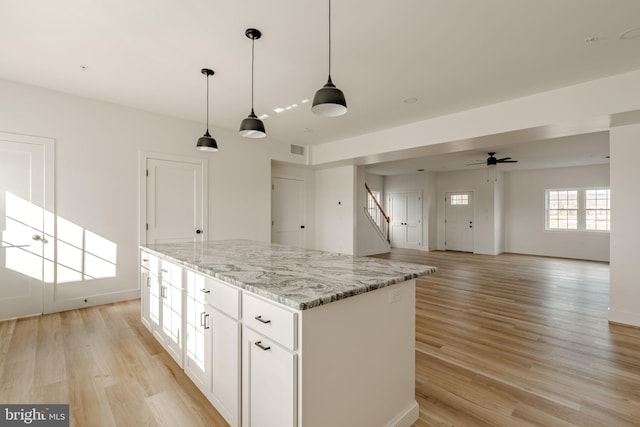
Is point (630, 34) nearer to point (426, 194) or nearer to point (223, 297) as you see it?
point (223, 297)

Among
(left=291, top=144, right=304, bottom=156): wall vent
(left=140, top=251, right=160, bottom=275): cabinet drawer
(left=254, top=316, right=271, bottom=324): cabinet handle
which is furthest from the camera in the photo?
(left=291, top=144, right=304, bottom=156): wall vent

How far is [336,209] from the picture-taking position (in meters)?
7.07

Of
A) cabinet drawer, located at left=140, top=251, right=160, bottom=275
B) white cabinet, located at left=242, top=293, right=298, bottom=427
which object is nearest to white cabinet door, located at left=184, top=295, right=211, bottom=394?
white cabinet, located at left=242, top=293, right=298, bottom=427

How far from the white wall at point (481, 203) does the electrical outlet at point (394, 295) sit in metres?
8.82

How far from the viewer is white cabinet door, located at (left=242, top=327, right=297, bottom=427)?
1.30 metres

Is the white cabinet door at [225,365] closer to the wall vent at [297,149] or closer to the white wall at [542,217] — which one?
the wall vent at [297,149]

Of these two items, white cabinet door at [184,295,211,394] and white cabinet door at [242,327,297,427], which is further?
white cabinet door at [184,295,211,394]

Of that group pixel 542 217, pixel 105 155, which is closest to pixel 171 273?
pixel 105 155

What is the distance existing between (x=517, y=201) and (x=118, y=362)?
34.9 ft

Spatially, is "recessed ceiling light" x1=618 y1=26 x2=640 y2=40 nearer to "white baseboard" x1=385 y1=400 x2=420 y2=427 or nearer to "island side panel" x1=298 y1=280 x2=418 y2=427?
"island side panel" x1=298 y1=280 x2=418 y2=427

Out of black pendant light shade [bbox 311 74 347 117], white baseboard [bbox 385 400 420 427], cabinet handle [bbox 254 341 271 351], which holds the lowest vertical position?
white baseboard [bbox 385 400 420 427]

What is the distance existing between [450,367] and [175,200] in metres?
4.34

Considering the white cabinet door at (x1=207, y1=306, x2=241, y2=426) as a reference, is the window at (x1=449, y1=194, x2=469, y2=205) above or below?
above

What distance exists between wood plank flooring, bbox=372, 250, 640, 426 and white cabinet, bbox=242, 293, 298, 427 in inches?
39.7
